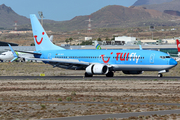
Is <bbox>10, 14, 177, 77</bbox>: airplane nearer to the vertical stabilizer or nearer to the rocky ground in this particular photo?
the vertical stabilizer

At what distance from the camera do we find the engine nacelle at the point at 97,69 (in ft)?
157

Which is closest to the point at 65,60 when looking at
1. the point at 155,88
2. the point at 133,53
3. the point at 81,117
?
the point at 133,53

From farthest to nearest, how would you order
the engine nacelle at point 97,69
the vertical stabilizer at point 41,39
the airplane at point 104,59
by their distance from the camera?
the vertical stabilizer at point 41,39 < the engine nacelle at point 97,69 < the airplane at point 104,59

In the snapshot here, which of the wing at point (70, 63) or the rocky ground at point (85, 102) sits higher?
the wing at point (70, 63)

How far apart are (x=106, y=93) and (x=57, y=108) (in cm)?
886

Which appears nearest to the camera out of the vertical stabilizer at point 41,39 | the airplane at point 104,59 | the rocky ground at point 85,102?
the rocky ground at point 85,102

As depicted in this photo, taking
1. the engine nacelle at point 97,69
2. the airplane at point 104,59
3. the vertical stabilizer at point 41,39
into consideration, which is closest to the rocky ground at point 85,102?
the airplane at point 104,59

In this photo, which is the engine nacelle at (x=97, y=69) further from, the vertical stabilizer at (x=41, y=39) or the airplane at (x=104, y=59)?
the vertical stabilizer at (x=41, y=39)

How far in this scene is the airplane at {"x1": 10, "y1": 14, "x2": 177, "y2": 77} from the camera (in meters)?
46.3

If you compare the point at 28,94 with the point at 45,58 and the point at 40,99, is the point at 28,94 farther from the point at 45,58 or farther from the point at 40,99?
the point at 45,58

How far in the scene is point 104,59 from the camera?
50031 mm

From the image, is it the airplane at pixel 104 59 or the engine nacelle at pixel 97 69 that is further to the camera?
the engine nacelle at pixel 97 69

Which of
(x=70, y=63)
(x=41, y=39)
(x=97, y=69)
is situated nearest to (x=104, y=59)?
(x=97, y=69)

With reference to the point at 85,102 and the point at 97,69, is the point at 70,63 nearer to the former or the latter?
the point at 97,69
